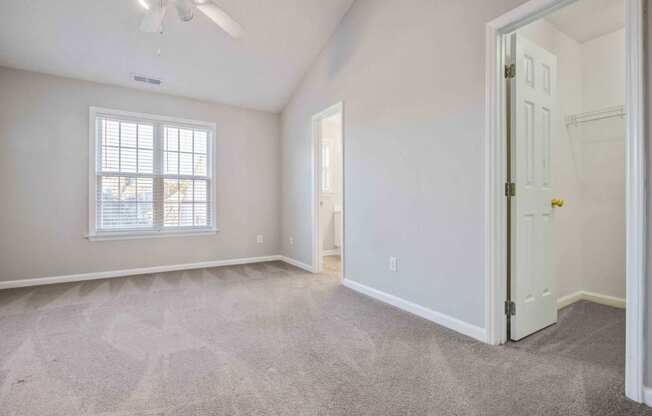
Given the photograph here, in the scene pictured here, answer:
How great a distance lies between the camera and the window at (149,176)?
406 centimetres

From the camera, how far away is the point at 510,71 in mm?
2201

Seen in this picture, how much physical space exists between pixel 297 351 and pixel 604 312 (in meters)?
2.69

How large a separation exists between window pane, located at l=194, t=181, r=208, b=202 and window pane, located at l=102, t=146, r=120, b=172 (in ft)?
3.28

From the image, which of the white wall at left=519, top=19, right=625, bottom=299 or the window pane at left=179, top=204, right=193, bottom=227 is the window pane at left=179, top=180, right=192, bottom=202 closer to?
the window pane at left=179, top=204, right=193, bottom=227

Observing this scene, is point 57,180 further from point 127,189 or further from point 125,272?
point 125,272

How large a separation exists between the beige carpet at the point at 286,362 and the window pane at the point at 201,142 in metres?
2.38

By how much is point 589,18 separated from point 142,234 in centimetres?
538

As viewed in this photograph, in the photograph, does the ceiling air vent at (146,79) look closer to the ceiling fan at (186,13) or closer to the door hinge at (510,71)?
the ceiling fan at (186,13)

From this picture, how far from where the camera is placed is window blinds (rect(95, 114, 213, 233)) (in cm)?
409

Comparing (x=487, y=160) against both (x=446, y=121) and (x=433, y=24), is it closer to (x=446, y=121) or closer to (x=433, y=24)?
(x=446, y=121)

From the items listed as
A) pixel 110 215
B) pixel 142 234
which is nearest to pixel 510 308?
pixel 142 234

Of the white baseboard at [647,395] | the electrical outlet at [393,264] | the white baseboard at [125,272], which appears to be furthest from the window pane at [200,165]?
the white baseboard at [647,395]

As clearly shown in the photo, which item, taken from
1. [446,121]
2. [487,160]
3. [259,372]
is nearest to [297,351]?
[259,372]

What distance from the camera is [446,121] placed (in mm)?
2467
